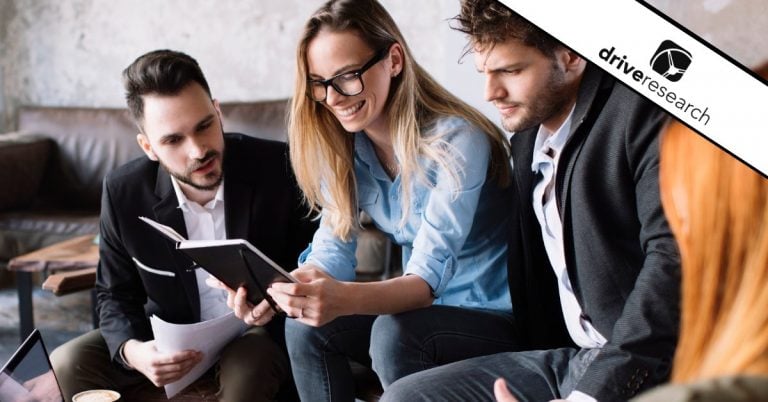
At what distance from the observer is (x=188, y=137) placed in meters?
2.08

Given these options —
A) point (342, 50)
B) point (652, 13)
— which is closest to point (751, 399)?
point (652, 13)

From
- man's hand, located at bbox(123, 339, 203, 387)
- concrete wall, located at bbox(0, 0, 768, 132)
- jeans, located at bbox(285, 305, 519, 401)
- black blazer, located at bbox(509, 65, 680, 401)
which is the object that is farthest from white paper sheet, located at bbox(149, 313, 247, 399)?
concrete wall, located at bbox(0, 0, 768, 132)

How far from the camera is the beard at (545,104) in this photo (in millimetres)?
1646

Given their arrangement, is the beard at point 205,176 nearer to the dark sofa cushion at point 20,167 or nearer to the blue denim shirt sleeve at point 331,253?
the blue denim shirt sleeve at point 331,253

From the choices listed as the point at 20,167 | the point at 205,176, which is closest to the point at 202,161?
the point at 205,176

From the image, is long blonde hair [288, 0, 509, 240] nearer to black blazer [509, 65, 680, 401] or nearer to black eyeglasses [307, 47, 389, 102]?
black eyeglasses [307, 47, 389, 102]

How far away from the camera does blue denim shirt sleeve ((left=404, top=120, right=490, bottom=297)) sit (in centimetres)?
180

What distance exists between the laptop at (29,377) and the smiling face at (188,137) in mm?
565

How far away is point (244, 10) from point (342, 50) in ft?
8.86

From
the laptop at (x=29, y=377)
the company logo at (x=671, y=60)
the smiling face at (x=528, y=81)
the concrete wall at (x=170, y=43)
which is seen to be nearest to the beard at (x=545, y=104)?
the smiling face at (x=528, y=81)

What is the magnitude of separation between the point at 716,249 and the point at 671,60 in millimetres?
489

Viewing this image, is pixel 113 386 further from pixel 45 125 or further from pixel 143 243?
pixel 45 125

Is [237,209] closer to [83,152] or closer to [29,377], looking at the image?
[29,377]

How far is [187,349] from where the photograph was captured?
188 centimetres
